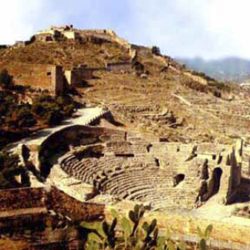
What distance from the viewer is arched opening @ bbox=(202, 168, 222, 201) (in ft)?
81.5

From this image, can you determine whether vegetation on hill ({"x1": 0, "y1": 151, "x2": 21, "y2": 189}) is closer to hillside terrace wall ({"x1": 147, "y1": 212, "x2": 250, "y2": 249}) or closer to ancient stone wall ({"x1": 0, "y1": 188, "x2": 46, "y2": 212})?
ancient stone wall ({"x1": 0, "y1": 188, "x2": 46, "y2": 212})

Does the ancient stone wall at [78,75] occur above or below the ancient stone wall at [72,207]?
above

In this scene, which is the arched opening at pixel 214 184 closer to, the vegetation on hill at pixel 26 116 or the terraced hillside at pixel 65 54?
the vegetation on hill at pixel 26 116

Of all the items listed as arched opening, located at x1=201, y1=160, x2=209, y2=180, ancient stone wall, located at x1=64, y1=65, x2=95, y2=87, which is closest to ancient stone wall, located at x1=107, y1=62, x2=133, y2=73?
ancient stone wall, located at x1=64, y1=65, x2=95, y2=87

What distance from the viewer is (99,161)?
25.2m

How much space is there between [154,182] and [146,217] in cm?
1348

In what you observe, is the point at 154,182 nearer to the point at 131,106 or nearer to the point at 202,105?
the point at 131,106

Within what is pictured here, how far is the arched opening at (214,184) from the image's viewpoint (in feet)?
81.5

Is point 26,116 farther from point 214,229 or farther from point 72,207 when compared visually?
point 214,229

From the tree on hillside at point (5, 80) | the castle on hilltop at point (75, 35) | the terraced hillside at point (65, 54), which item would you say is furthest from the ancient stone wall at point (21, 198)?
the castle on hilltop at point (75, 35)

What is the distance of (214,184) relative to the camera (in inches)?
1001

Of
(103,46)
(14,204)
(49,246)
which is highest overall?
(103,46)

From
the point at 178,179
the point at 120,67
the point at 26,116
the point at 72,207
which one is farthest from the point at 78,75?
the point at 72,207

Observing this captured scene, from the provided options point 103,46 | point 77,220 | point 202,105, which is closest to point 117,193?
point 77,220
